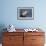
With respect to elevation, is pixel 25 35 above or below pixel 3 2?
below

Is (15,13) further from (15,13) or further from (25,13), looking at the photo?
(25,13)

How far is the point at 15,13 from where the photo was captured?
4.19 metres

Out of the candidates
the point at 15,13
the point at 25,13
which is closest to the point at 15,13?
the point at 15,13

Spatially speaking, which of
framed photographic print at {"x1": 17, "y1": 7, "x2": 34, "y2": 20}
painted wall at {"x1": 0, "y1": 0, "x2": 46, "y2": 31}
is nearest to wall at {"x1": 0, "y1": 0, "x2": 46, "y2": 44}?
painted wall at {"x1": 0, "y1": 0, "x2": 46, "y2": 31}

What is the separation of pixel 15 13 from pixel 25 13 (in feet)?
1.12

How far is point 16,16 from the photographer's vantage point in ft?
13.8

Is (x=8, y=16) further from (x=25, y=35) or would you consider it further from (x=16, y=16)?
(x=25, y=35)

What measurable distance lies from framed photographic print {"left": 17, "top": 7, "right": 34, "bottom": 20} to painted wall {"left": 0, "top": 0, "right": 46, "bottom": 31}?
102 millimetres

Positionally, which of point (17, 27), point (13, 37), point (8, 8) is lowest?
point (13, 37)

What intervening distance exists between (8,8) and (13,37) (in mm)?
1085

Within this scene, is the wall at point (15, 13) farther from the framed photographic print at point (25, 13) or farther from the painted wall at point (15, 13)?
the framed photographic print at point (25, 13)

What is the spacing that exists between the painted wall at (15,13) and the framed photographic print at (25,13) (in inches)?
4.0

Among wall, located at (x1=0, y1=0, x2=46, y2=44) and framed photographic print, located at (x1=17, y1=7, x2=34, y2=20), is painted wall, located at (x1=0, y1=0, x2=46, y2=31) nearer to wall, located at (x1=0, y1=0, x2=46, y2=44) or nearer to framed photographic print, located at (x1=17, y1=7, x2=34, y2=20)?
wall, located at (x1=0, y1=0, x2=46, y2=44)

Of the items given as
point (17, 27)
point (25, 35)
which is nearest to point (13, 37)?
point (25, 35)
